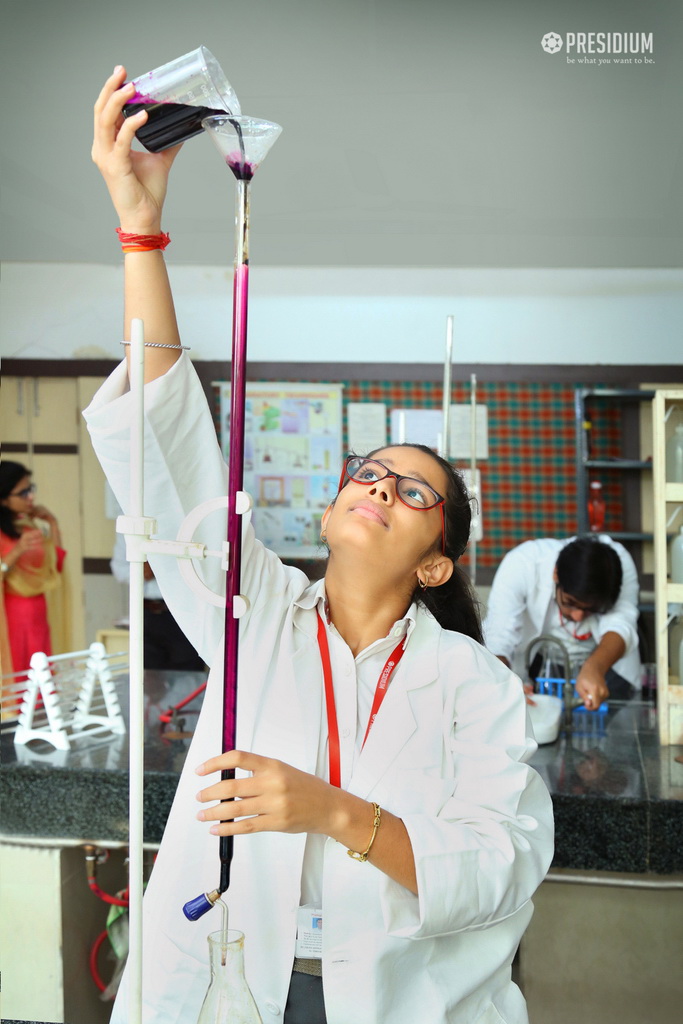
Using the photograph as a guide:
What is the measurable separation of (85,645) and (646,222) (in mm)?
3303

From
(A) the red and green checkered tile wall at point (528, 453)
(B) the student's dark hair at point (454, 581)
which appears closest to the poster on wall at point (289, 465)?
(A) the red and green checkered tile wall at point (528, 453)

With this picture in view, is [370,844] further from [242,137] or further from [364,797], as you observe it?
[242,137]

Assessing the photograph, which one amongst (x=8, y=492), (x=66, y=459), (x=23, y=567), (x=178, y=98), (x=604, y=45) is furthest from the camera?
(x=66, y=459)

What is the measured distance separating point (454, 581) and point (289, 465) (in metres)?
3.46

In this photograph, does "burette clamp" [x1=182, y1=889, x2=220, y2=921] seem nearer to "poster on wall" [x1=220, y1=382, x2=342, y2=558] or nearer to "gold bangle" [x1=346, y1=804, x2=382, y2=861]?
"gold bangle" [x1=346, y1=804, x2=382, y2=861]

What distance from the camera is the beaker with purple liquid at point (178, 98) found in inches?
28.6

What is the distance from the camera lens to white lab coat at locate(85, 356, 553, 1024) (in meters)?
0.89

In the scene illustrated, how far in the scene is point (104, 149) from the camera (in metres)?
0.76

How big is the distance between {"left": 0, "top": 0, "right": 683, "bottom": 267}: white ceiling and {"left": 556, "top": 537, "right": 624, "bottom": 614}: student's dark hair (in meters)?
1.28

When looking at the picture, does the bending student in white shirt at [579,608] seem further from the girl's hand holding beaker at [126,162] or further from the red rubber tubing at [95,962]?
the girl's hand holding beaker at [126,162]

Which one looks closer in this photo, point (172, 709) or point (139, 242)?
point (139, 242)

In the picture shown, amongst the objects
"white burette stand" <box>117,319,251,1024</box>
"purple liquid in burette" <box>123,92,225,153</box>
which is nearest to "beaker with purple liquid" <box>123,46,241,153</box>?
"purple liquid in burette" <box>123,92,225,153</box>

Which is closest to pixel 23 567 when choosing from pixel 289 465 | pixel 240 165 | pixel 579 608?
pixel 289 465

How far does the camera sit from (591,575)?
269 centimetres
